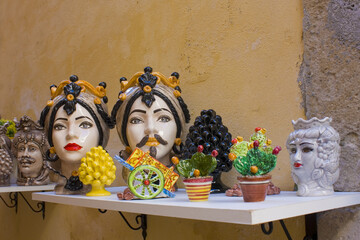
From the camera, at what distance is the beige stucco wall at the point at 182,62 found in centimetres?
107

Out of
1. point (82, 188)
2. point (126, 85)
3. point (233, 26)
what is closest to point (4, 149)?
point (82, 188)

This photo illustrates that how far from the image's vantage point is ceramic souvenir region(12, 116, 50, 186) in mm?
1524

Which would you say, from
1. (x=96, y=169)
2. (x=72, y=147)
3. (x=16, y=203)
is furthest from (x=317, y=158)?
(x=16, y=203)

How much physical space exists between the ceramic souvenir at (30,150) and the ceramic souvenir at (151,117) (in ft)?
1.74

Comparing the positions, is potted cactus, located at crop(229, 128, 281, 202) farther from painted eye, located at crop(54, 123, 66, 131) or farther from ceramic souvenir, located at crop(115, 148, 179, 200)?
painted eye, located at crop(54, 123, 66, 131)

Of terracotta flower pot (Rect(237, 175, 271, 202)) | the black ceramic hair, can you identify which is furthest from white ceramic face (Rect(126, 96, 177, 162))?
terracotta flower pot (Rect(237, 175, 271, 202))

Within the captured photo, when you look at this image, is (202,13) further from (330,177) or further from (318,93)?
(330,177)

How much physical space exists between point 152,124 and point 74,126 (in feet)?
0.78

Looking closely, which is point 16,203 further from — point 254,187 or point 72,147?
point 254,187

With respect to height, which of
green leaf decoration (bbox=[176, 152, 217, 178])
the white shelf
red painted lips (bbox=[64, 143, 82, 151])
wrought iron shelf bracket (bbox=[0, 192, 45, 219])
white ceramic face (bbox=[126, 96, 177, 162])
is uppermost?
white ceramic face (bbox=[126, 96, 177, 162])

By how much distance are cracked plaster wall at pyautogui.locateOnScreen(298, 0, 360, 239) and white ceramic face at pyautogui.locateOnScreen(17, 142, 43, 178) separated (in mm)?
1014

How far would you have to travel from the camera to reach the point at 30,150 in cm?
155

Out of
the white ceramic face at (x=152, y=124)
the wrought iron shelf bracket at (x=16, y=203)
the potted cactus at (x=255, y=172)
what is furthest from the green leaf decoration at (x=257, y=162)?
the wrought iron shelf bracket at (x=16, y=203)

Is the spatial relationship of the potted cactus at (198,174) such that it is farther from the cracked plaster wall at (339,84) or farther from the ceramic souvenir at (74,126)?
the ceramic souvenir at (74,126)
